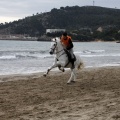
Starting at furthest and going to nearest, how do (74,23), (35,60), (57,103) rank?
(74,23) → (35,60) → (57,103)

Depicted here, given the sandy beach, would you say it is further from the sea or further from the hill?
the hill

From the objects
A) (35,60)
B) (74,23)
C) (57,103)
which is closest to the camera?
(57,103)

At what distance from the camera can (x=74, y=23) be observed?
571ft

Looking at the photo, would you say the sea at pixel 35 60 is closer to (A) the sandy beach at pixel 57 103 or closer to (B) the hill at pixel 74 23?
(A) the sandy beach at pixel 57 103

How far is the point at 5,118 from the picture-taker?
788 cm

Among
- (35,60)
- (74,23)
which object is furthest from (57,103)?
(74,23)

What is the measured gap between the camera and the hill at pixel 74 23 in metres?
160

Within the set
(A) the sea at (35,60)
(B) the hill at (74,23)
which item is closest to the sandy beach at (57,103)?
(A) the sea at (35,60)

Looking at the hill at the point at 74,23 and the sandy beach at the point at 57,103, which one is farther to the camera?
the hill at the point at 74,23

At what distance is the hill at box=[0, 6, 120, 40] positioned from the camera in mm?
160125

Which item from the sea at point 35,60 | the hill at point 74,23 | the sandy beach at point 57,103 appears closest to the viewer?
the sandy beach at point 57,103

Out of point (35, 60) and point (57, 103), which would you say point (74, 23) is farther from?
point (57, 103)

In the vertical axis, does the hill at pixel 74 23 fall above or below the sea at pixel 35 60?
above

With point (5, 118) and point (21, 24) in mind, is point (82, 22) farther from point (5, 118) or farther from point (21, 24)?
point (5, 118)
